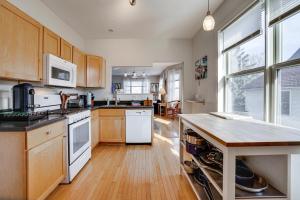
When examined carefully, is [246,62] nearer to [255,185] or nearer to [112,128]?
[255,185]

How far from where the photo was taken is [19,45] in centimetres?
188

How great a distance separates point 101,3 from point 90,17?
62 cm

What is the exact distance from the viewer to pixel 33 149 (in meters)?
1.55

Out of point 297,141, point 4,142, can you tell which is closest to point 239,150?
point 297,141

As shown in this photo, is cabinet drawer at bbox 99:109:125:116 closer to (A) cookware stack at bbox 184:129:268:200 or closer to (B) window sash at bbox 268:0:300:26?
(A) cookware stack at bbox 184:129:268:200

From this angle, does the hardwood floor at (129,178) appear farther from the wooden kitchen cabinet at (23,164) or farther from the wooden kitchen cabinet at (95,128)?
the wooden kitchen cabinet at (23,164)

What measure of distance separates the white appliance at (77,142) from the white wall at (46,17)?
63.1 inches

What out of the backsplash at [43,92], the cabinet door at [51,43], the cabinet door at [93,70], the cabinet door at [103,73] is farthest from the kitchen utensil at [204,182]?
the cabinet door at [103,73]

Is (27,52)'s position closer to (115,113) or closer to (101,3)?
(101,3)

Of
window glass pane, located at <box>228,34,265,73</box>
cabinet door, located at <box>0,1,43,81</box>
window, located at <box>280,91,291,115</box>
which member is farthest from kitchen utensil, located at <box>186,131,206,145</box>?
cabinet door, located at <box>0,1,43,81</box>

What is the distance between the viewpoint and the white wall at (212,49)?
2.70 metres

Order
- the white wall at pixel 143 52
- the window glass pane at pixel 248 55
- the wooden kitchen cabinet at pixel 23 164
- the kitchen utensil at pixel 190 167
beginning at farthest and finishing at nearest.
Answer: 1. the white wall at pixel 143 52
2. the kitchen utensil at pixel 190 167
3. the window glass pane at pixel 248 55
4. the wooden kitchen cabinet at pixel 23 164

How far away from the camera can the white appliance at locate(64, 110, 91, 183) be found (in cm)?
229

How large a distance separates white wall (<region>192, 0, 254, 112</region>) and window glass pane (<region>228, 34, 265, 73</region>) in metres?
0.38
